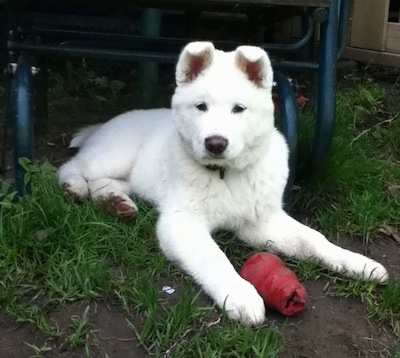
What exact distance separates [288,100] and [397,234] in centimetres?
77

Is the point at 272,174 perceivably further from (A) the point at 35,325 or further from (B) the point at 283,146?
(A) the point at 35,325

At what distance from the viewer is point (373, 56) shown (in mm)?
5566

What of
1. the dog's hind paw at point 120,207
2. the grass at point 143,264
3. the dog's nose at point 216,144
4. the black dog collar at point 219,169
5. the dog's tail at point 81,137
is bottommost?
the grass at point 143,264

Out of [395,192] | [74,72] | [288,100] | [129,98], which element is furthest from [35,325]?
[74,72]

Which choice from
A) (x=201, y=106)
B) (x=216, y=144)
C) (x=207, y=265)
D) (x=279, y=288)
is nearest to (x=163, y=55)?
(x=201, y=106)

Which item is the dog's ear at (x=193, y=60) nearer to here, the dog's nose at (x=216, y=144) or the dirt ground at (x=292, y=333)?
the dog's nose at (x=216, y=144)

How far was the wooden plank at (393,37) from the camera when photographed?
5418mm

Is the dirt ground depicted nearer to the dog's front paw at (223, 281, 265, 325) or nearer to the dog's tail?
the dog's front paw at (223, 281, 265, 325)

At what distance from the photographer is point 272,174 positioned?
9.99ft

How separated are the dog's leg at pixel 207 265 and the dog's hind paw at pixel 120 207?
0.60 ft

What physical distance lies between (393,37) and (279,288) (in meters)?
3.43

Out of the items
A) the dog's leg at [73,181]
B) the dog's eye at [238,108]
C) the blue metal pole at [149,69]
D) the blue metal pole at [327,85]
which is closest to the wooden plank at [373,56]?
the blue metal pole at [149,69]

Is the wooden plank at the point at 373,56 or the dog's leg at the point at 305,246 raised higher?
the wooden plank at the point at 373,56

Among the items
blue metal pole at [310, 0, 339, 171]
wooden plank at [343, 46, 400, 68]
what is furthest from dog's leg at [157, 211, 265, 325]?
wooden plank at [343, 46, 400, 68]
